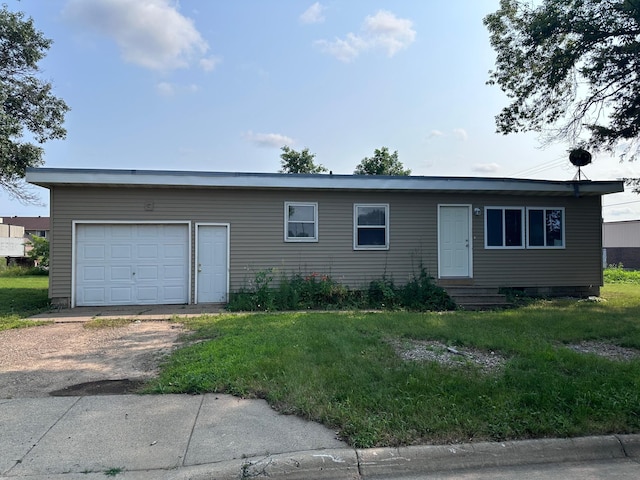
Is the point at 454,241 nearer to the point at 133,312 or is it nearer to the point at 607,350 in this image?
the point at 607,350

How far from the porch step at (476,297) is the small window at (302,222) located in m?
4.01

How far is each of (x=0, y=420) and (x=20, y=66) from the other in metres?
17.5

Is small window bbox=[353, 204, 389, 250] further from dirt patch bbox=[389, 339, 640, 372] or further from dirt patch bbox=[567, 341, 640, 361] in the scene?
dirt patch bbox=[567, 341, 640, 361]

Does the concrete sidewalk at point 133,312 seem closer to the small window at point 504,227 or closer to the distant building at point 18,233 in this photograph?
the small window at point 504,227

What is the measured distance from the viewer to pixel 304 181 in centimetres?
1098

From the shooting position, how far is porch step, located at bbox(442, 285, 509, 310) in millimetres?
11242

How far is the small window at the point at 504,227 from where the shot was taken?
12.3m

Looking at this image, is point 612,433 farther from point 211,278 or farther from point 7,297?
point 7,297

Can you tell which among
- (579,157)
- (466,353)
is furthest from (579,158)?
(466,353)

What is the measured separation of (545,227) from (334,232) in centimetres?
638

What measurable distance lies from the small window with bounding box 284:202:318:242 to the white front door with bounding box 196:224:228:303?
1712 mm

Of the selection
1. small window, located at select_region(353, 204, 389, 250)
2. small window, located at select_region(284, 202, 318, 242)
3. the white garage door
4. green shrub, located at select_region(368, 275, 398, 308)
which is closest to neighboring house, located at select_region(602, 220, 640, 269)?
small window, located at select_region(353, 204, 389, 250)

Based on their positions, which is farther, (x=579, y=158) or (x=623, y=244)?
(x=623, y=244)

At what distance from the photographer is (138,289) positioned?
1088cm
